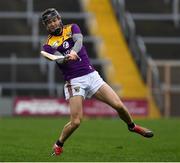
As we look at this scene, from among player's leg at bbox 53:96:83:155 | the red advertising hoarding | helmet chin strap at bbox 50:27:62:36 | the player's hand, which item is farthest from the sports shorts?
the red advertising hoarding

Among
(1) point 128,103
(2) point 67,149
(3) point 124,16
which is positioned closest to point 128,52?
(3) point 124,16

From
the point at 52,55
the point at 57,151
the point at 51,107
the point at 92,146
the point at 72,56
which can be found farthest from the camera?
the point at 51,107

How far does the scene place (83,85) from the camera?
43.5 ft

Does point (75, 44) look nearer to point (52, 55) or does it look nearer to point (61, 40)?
point (61, 40)

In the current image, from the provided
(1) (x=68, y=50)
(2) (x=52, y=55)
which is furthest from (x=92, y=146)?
(2) (x=52, y=55)

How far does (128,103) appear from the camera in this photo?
32062 mm

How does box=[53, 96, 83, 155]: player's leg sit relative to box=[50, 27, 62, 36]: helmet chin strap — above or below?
below

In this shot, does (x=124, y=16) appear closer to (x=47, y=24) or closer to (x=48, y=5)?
(x=48, y=5)

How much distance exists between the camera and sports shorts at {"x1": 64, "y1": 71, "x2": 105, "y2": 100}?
43.3 ft

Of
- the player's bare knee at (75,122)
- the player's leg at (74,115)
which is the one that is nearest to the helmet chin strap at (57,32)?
the player's leg at (74,115)

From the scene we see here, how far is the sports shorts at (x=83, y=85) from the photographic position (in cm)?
1320

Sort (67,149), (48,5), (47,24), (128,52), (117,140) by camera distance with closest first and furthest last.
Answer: (47,24)
(67,149)
(117,140)
(128,52)
(48,5)

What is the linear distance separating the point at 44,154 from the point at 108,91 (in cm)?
148

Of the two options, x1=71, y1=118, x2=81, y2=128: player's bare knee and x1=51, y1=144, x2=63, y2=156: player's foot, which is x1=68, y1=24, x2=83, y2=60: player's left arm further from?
x1=51, y1=144, x2=63, y2=156: player's foot
